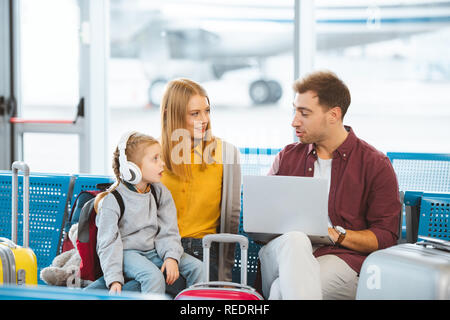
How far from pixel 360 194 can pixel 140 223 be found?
94cm

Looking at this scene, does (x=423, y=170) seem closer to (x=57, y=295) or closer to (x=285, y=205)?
(x=285, y=205)

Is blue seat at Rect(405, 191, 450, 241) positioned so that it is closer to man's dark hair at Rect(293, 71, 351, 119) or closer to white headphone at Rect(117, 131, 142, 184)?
man's dark hair at Rect(293, 71, 351, 119)

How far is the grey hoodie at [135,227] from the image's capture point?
221 centimetres

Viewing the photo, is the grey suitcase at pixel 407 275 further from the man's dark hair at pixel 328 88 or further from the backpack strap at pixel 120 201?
the backpack strap at pixel 120 201

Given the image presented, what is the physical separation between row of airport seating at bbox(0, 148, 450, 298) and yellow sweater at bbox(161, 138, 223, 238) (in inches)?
9.7

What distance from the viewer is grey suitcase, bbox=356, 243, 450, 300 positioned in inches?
65.6

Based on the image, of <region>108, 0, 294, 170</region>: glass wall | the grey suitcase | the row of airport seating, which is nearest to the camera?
the grey suitcase

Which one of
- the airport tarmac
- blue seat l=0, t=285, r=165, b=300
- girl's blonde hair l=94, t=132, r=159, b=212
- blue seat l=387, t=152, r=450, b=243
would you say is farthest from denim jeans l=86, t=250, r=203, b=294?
the airport tarmac

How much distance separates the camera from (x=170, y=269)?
2.22 m

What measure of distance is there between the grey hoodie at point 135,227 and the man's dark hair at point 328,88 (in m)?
0.79

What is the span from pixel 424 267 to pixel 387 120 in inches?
149

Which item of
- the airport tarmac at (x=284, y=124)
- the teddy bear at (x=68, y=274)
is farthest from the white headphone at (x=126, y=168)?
the airport tarmac at (x=284, y=124)

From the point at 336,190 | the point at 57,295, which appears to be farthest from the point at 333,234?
the point at 57,295

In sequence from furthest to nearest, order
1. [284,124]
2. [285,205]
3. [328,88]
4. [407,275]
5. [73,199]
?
[284,124]
[73,199]
[328,88]
[285,205]
[407,275]
